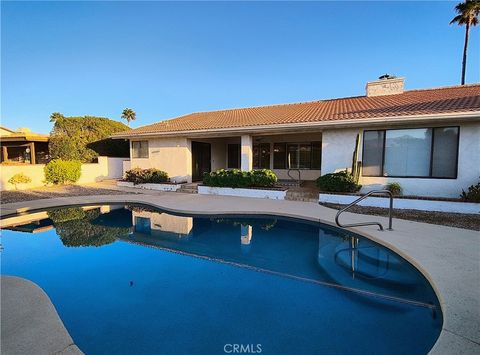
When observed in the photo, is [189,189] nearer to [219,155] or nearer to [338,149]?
[219,155]

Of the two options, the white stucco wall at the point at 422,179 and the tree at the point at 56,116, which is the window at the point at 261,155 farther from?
the tree at the point at 56,116

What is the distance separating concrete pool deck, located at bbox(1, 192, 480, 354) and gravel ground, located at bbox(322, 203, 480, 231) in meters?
0.66

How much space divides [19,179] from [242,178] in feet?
40.7

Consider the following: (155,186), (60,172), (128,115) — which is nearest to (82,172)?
(60,172)

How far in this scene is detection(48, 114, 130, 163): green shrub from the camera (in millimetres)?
19844

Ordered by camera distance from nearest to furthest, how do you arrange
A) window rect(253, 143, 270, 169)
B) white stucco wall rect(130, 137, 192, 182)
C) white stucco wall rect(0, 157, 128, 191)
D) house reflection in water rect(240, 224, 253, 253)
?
house reflection in water rect(240, 224, 253, 253), white stucco wall rect(0, 157, 128, 191), white stucco wall rect(130, 137, 192, 182), window rect(253, 143, 270, 169)

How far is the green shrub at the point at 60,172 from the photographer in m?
15.0

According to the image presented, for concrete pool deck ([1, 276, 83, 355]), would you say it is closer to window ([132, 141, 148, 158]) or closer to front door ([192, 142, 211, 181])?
front door ([192, 142, 211, 181])

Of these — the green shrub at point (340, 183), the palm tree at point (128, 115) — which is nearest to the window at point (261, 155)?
the green shrub at point (340, 183)

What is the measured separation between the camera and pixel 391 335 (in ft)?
9.90

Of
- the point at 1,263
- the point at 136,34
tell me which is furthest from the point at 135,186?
the point at 1,263

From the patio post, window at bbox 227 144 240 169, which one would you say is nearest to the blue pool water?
the patio post

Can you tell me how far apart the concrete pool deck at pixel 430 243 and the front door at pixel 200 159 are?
4549mm

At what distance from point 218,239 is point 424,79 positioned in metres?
21.7
